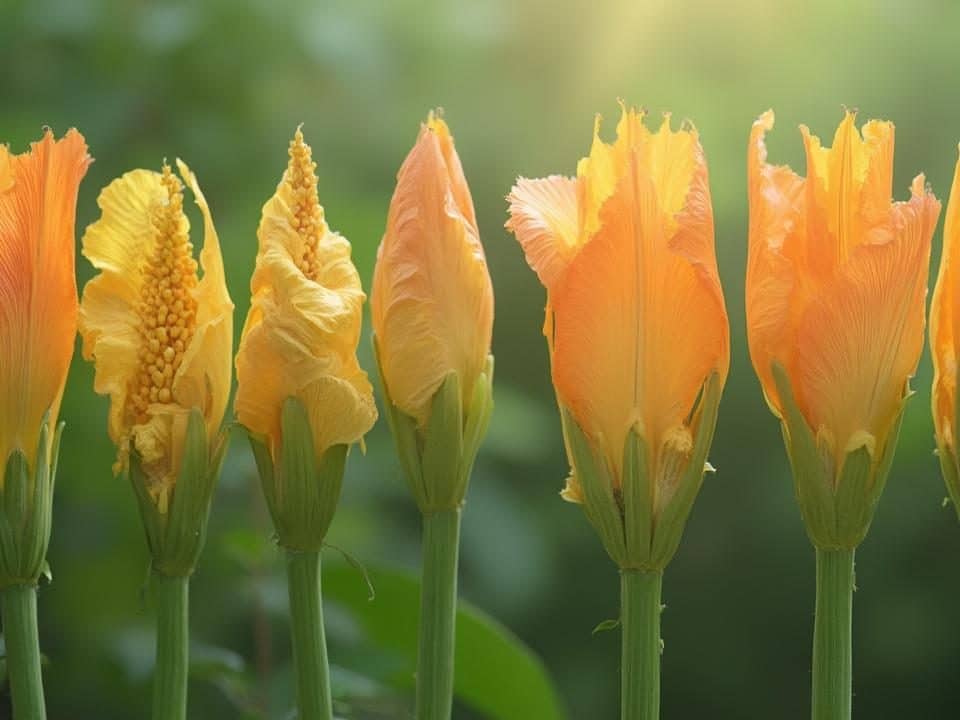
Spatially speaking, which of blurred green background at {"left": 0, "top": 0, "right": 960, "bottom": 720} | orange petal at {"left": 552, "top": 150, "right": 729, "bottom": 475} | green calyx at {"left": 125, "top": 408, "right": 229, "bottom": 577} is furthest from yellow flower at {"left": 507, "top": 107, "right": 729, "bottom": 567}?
blurred green background at {"left": 0, "top": 0, "right": 960, "bottom": 720}

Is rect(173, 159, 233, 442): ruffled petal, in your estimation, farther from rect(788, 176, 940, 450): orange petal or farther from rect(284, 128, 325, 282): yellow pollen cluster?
rect(788, 176, 940, 450): orange petal

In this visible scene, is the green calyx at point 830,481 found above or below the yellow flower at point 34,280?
below

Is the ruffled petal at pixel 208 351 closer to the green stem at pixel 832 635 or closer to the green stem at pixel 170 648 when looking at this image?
Result: the green stem at pixel 170 648

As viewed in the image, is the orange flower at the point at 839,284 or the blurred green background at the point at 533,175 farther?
the blurred green background at the point at 533,175

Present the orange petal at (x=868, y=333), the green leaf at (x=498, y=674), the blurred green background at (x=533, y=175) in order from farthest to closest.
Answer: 1. the blurred green background at (x=533, y=175)
2. the green leaf at (x=498, y=674)
3. the orange petal at (x=868, y=333)

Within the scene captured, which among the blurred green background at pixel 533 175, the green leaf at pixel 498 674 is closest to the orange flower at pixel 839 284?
the green leaf at pixel 498 674

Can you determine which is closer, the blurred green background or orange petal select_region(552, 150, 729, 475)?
orange petal select_region(552, 150, 729, 475)

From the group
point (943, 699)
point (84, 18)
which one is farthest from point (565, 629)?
point (84, 18)

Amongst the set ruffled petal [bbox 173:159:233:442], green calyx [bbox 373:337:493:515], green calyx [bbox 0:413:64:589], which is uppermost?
ruffled petal [bbox 173:159:233:442]
